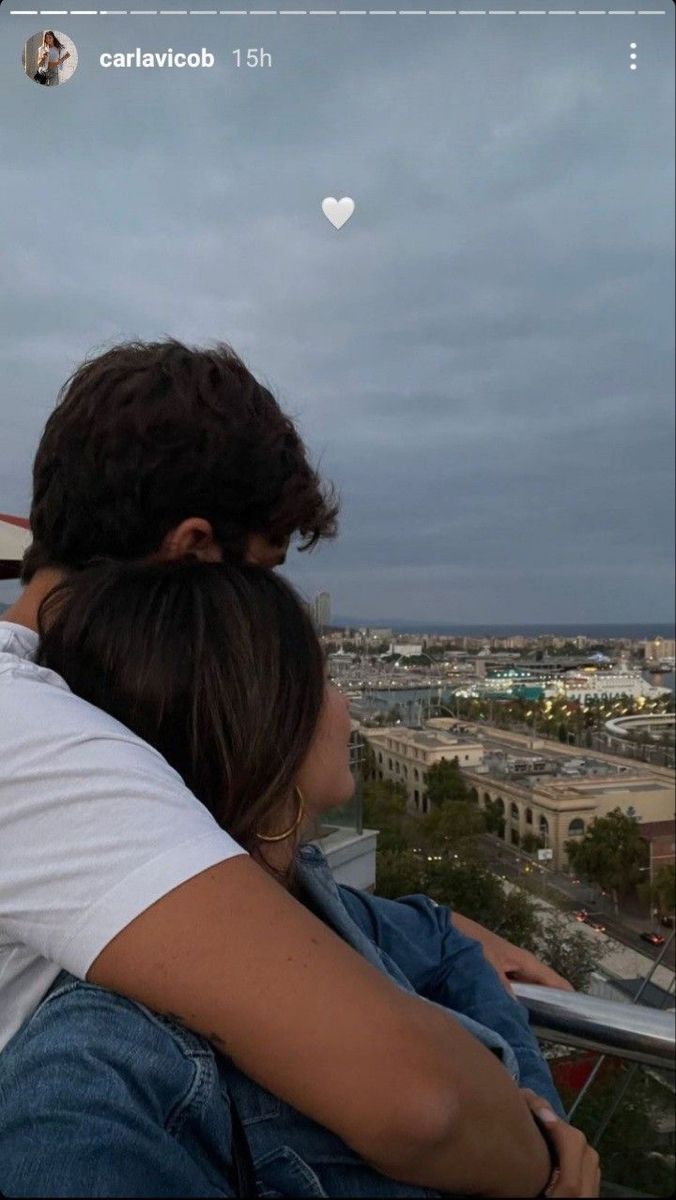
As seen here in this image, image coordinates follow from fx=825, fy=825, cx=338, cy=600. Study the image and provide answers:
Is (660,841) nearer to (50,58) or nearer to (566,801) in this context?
(566,801)

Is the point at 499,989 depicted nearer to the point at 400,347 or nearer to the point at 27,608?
the point at 27,608

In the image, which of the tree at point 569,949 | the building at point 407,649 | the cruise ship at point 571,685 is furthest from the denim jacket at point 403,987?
the cruise ship at point 571,685

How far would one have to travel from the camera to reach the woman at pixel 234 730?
1.54 feet

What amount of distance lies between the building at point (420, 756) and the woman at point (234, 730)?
143 inches

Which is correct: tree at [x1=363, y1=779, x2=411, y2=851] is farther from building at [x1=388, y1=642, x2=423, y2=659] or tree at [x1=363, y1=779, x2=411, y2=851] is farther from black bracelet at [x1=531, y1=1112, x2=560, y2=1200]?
black bracelet at [x1=531, y1=1112, x2=560, y2=1200]

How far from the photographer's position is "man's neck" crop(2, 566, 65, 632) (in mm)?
816

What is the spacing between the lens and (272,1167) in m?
0.48

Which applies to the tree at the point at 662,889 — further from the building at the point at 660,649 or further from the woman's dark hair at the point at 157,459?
the woman's dark hair at the point at 157,459

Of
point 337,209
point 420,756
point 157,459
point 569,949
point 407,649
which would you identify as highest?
point 337,209

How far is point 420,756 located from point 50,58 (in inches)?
163

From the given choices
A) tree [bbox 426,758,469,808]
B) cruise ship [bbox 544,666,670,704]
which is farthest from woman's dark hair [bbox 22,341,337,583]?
tree [bbox 426,758,469,808]

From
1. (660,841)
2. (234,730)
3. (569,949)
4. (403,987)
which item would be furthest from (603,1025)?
(660,841)

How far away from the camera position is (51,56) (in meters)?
1.38

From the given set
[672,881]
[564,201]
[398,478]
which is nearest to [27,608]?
[564,201]
